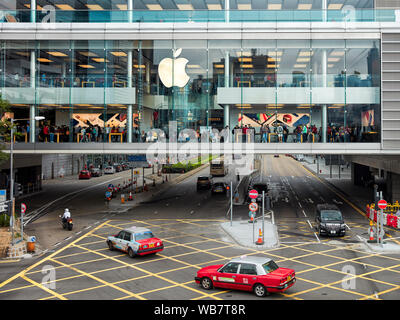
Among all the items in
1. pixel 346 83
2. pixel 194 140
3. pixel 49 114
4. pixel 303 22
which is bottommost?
pixel 194 140

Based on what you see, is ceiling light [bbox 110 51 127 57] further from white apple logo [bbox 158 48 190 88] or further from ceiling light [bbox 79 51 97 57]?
white apple logo [bbox 158 48 190 88]

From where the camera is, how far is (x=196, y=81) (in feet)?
111

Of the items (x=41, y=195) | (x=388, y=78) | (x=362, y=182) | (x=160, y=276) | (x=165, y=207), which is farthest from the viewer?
(x=362, y=182)

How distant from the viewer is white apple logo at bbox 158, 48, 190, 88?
3378 cm

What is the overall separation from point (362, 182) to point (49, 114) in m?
42.9

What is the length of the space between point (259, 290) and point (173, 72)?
22252mm

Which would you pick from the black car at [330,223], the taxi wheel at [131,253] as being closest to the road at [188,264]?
the taxi wheel at [131,253]

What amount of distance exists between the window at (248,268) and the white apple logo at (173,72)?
2058 centimetres

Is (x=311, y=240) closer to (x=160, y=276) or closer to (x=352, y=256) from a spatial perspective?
(x=352, y=256)

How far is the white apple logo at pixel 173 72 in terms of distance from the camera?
33.8 metres

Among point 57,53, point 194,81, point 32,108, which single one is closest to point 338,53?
point 194,81

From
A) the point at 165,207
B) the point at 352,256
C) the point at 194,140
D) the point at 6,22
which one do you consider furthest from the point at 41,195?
the point at 352,256

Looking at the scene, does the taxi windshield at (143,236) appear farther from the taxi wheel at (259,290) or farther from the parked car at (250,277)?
the taxi wheel at (259,290)

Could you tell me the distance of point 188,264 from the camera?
2005 cm
